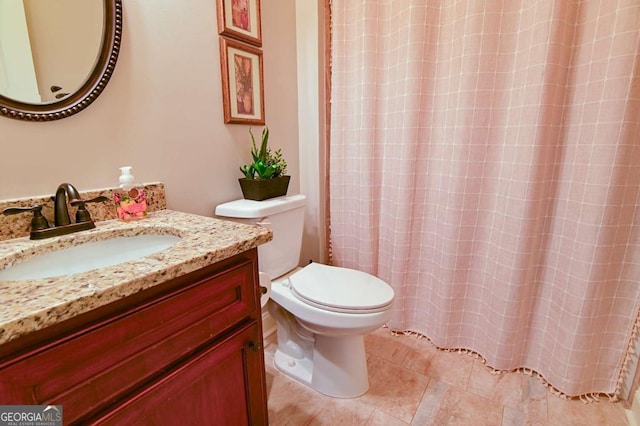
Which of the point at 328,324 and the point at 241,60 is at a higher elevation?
the point at 241,60

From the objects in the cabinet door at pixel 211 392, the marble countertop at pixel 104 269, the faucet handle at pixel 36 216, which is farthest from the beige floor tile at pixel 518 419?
the faucet handle at pixel 36 216

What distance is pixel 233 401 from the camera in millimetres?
768

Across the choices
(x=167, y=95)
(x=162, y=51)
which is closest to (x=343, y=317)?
(x=167, y=95)

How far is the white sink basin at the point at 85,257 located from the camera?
27.5 inches

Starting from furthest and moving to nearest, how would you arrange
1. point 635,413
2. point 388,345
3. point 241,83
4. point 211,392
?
point 388,345 → point 241,83 → point 635,413 → point 211,392

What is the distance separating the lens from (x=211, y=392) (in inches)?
27.8

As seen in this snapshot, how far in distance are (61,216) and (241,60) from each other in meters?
0.90

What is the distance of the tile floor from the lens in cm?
114

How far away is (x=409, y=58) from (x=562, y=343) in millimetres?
1319

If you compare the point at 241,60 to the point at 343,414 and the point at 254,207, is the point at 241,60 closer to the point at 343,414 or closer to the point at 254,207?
the point at 254,207

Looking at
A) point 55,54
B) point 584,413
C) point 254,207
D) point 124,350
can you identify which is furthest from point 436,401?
point 55,54

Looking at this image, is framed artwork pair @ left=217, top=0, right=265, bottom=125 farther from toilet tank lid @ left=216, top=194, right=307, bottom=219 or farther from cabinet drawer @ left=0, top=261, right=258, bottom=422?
cabinet drawer @ left=0, top=261, right=258, bottom=422

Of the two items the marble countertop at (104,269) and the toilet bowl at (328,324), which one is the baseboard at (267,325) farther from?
the marble countertop at (104,269)

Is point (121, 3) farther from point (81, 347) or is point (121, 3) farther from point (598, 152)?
point (598, 152)
